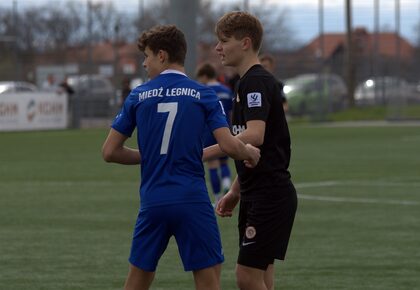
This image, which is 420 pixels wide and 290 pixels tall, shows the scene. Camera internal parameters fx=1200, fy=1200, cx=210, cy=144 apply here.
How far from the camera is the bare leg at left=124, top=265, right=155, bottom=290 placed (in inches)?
265

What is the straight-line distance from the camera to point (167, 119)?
6.64 metres

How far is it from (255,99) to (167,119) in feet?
2.06

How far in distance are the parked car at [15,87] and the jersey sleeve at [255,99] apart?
3524cm

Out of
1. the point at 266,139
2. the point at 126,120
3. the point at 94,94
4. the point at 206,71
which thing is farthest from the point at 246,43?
the point at 94,94

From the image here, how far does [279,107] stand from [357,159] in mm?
19174

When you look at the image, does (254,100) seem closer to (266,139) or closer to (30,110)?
Result: (266,139)

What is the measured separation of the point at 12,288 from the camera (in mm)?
9711

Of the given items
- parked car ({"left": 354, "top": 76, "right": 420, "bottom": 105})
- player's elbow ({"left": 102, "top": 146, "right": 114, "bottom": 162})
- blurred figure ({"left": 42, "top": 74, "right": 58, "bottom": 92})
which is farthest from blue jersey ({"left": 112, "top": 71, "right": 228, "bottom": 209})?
parked car ({"left": 354, "top": 76, "right": 420, "bottom": 105})

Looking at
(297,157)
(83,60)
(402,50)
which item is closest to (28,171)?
(297,157)

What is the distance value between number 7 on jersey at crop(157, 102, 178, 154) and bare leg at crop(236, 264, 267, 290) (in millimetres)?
1012

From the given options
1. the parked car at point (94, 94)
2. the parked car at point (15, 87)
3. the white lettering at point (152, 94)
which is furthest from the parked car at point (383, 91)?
the white lettering at point (152, 94)

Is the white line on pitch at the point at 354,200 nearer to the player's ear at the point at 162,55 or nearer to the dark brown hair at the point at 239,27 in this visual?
the dark brown hair at the point at 239,27

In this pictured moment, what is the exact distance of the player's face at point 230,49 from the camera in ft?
23.5

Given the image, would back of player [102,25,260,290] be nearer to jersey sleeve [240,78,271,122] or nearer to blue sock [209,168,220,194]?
jersey sleeve [240,78,271,122]
